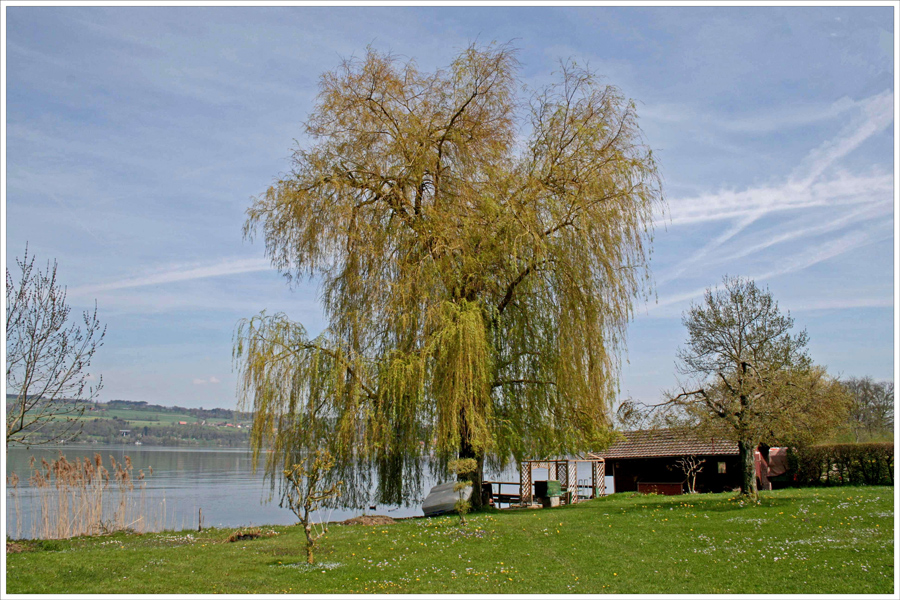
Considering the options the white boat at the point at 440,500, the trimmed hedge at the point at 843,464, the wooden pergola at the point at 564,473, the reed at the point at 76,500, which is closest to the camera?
the reed at the point at 76,500

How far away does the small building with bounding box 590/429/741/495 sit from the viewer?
25.9 meters

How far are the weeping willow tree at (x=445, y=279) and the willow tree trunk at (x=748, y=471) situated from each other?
3667 millimetres

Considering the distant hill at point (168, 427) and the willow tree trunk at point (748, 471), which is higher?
the willow tree trunk at point (748, 471)

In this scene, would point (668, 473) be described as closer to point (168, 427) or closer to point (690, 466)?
point (690, 466)

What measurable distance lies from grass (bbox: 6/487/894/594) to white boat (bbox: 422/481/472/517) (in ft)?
13.0

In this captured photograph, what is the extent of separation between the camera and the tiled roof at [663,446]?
25406mm

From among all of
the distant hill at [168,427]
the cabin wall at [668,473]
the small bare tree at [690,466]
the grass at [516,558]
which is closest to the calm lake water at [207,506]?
the grass at [516,558]

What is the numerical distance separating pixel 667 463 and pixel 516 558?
65.0 ft

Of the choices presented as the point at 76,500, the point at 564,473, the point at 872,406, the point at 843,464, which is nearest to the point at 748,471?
the point at 843,464

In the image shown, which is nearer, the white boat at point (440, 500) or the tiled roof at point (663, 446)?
the white boat at point (440, 500)

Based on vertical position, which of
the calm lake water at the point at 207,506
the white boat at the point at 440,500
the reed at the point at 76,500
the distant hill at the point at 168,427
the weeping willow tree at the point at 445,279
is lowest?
the distant hill at the point at 168,427

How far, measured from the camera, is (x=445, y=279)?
1705cm

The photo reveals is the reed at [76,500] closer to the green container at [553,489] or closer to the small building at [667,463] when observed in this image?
the green container at [553,489]

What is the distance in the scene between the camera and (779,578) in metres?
8.51
